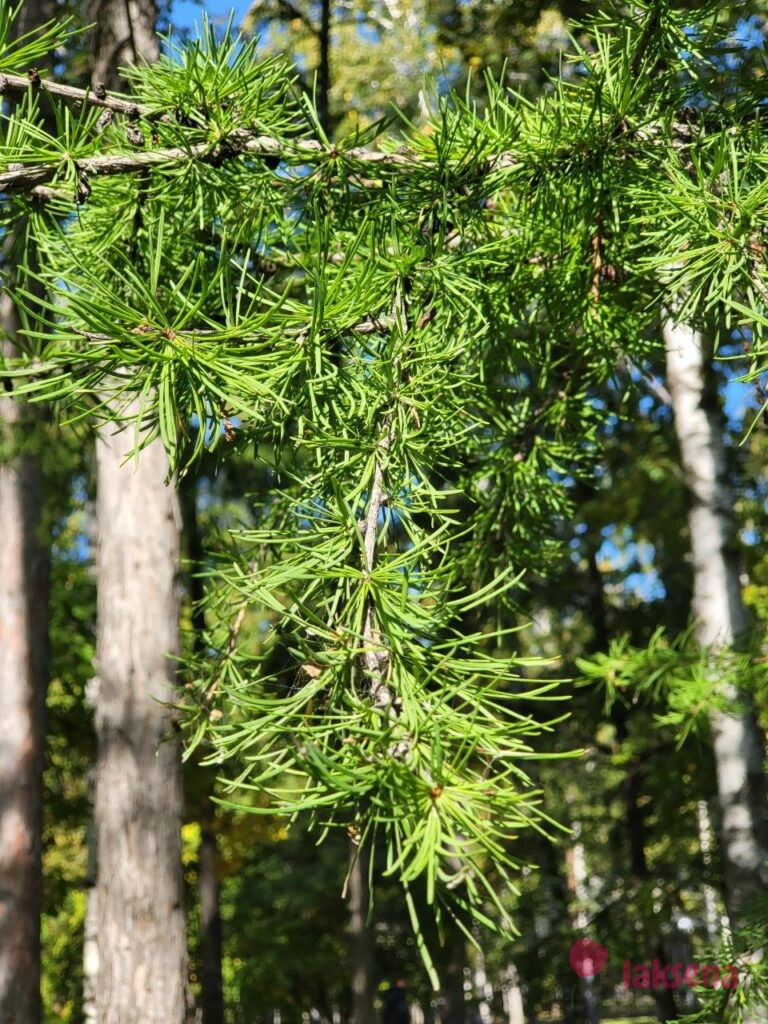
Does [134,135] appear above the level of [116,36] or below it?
below

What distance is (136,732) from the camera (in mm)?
3836

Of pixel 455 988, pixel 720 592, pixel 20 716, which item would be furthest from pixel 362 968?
pixel 720 592

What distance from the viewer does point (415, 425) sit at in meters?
1.29

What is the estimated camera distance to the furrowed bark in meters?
3.51

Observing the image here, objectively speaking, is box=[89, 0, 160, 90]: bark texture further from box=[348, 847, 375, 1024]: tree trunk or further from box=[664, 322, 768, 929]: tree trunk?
box=[348, 847, 375, 1024]: tree trunk

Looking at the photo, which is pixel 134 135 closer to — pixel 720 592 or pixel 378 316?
pixel 378 316

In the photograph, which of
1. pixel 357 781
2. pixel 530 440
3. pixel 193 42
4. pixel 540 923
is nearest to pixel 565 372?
pixel 530 440

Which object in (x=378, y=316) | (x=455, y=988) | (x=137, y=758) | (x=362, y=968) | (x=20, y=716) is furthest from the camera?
(x=455, y=988)

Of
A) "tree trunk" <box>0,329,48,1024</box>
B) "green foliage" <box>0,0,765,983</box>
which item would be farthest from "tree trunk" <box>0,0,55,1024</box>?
"green foliage" <box>0,0,765,983</box>

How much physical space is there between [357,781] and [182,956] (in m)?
3.23

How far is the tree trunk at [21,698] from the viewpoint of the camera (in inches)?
237

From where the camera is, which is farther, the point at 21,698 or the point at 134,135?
the point at 21,698

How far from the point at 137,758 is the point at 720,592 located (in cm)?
291

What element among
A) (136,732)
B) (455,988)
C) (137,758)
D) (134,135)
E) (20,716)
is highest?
(20,716)
